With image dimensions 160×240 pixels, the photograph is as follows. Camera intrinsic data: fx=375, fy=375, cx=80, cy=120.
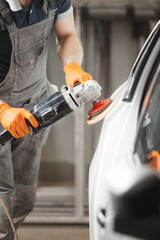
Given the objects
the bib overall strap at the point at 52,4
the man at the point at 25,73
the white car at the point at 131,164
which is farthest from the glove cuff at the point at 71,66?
the white car at the point at 131,164

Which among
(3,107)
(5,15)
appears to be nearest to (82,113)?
(3,107)

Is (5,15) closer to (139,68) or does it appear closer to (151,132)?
(139,68)

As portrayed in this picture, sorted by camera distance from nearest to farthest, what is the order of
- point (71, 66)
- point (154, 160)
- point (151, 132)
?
point (154, 160), point (151, 132), point (71, 66)

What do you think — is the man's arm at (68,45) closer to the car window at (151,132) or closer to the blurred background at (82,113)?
the car window at (151,132)

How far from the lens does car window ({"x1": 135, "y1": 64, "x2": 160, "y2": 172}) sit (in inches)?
49.7

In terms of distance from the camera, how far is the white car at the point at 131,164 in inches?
34.3

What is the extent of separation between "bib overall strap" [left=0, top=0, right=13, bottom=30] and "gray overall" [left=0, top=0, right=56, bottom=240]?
0.02m

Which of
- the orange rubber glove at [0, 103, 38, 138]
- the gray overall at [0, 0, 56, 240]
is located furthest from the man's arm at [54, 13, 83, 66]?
the orange rubber glove at [0, 103, 38, 138]

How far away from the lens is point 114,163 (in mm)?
1259

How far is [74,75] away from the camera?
1.90 metres

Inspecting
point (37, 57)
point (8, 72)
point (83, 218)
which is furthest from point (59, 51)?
point (83, 218)

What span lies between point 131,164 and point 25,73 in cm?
99

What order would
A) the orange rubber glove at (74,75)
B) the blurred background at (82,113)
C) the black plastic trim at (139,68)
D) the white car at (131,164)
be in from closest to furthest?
1. the white car at (131,164)
2. the black plastic trim at (139,68)
3. the orange rubber glove at (74,75)
4. the blurred background at (82,113)

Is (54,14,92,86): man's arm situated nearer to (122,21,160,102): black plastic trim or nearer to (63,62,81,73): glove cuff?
(63,62,81,73): glove cuff
